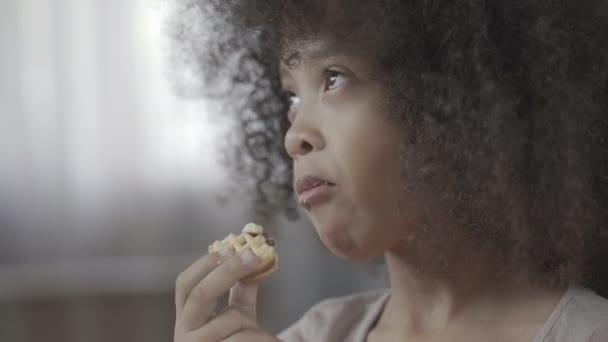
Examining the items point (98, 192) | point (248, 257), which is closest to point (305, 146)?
point (248, 257)

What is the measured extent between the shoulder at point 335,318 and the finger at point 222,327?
0.18 m

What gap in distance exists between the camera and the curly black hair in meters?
0.74

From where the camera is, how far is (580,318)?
790 mm

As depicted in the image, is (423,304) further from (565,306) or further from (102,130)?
(102,130)

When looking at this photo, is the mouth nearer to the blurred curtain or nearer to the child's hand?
the child's hand

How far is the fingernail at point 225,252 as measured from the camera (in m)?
0.82

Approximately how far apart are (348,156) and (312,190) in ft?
0.18

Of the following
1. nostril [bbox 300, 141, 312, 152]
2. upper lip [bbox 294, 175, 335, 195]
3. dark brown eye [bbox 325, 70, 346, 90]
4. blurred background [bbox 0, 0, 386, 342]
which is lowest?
upper lip [bbox 294, 175, 335, 195]

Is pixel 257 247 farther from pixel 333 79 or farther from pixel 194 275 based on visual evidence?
pixel 333 79

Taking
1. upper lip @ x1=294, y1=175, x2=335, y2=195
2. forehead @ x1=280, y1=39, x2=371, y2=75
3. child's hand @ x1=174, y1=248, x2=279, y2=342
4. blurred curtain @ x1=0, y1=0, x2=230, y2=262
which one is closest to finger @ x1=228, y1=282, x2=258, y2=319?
child's hand @ x1=174, y1=248, x2=279, y2=342

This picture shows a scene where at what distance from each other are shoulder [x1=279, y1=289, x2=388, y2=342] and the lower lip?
19 centimetres

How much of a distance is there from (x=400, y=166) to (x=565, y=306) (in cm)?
20

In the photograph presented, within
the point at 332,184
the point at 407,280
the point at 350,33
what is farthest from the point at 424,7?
the point at 407,280

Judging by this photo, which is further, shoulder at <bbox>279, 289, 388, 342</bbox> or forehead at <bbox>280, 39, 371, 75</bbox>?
shoulder at <bbox>279, 289, 388, 342</bbox>
